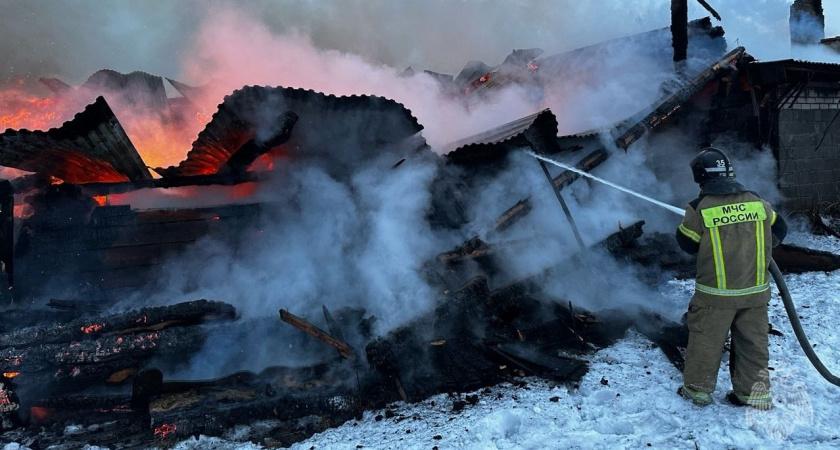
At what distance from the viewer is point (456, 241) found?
6867 mm

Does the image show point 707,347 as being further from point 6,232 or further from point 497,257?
point 6,232

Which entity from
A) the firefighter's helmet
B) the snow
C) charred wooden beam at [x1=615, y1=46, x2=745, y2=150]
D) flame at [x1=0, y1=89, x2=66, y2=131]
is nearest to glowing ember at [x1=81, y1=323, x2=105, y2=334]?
the snow

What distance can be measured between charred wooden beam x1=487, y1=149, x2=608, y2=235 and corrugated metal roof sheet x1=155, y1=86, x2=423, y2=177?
1.92 metres

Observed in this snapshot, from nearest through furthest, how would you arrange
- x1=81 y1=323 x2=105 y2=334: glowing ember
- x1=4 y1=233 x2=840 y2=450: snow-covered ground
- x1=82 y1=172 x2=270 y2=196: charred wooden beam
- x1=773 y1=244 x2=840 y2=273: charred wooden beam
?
x1=4 y1=233 x2=840 y2=450: snow-covered ground < x1=81 y1=323 x2=105 y2=334: glowing ember < x1=82 y1=172 x2=270 y2=196: charred wooden beam < x1=773 y1=244 x2=840 y2=273: charred wooden beam

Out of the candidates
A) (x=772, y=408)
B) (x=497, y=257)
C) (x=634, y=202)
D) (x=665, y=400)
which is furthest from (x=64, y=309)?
(x=634, y=202)

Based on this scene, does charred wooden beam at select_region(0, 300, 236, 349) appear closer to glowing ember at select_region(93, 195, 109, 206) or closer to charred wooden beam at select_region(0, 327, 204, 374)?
charred wooden beam at select_region(0, 327, 204, 374)

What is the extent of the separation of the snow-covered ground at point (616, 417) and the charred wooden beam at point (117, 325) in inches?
52.3

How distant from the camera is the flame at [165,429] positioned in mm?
4055

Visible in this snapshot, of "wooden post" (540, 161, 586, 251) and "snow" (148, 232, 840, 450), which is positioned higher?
"wooden post" (540, 161, 586, 251)

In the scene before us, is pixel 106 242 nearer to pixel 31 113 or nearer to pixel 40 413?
pixel 40 413

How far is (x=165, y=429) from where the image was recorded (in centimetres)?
408

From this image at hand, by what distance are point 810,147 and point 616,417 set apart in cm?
1060

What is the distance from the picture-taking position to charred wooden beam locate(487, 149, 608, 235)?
6754 millimetres

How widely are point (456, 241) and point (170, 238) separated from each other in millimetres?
4497
